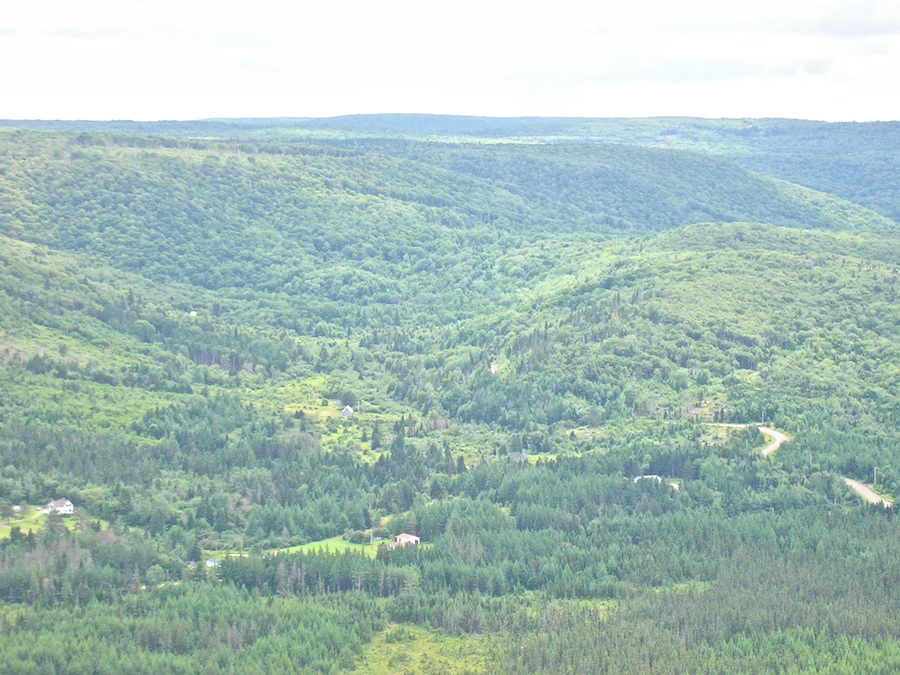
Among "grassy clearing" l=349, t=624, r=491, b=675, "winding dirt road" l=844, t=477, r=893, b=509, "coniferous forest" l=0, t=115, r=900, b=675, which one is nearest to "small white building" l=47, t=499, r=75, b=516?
"coniferous forest" l=0, t=115, r=900, b=675

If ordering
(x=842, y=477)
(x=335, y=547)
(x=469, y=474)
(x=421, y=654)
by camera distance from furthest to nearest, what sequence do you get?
1. (x=469, y=474)
2. (x=842, y=477)
3. (x=335, y=547)
4. (x=421, y=654)

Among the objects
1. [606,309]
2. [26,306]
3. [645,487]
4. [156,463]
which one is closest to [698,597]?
[645,487]

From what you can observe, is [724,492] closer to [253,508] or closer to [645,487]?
[645,487]

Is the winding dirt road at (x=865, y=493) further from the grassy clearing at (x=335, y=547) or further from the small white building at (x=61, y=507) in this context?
the small white building at (x=61, y=507)

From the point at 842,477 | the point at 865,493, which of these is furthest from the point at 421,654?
the point at 842,477

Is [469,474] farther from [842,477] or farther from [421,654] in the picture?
[421,654]

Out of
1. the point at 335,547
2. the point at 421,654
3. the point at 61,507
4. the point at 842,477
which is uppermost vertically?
the point at 842,477
